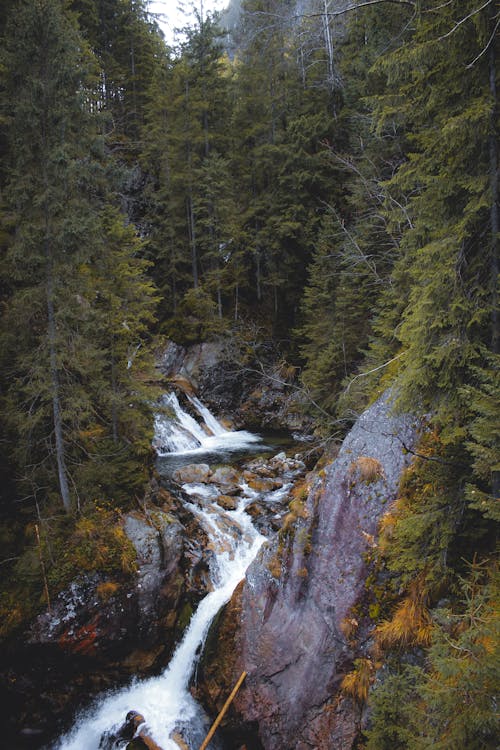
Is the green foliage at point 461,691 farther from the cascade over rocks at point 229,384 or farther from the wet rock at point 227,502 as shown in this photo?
the cascade over rocks at point 229,384

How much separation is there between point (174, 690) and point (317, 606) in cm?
413

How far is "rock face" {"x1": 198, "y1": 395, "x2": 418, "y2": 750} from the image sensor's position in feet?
19.7

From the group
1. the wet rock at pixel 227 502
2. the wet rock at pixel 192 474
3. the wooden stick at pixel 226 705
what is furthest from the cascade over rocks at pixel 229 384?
the wooden stick at pixel 226 705

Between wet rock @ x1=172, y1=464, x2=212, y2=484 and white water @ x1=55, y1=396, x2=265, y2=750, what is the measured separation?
3200 mm

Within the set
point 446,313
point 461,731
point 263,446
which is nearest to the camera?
point 461,731

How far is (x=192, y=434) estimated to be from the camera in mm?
19266

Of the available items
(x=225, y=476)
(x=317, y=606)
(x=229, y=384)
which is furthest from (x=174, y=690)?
(x=229, y=384)

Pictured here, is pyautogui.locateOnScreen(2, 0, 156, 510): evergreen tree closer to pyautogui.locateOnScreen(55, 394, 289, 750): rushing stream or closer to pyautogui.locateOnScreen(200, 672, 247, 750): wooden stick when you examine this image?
pyautogui.locateOnScreen(55, 394, 289, 750): rushing stream

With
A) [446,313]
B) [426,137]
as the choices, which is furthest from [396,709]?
[426,137]

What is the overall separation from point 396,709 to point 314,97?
2987 cm

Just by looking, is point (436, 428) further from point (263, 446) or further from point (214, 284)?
point (214, 284)

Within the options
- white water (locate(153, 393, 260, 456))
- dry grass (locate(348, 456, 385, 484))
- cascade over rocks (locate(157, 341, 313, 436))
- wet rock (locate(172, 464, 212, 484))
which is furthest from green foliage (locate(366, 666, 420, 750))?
cascade over rocks (locate(157, 341, 313, 436))

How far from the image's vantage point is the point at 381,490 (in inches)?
245

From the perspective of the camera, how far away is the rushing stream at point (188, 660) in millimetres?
7527
